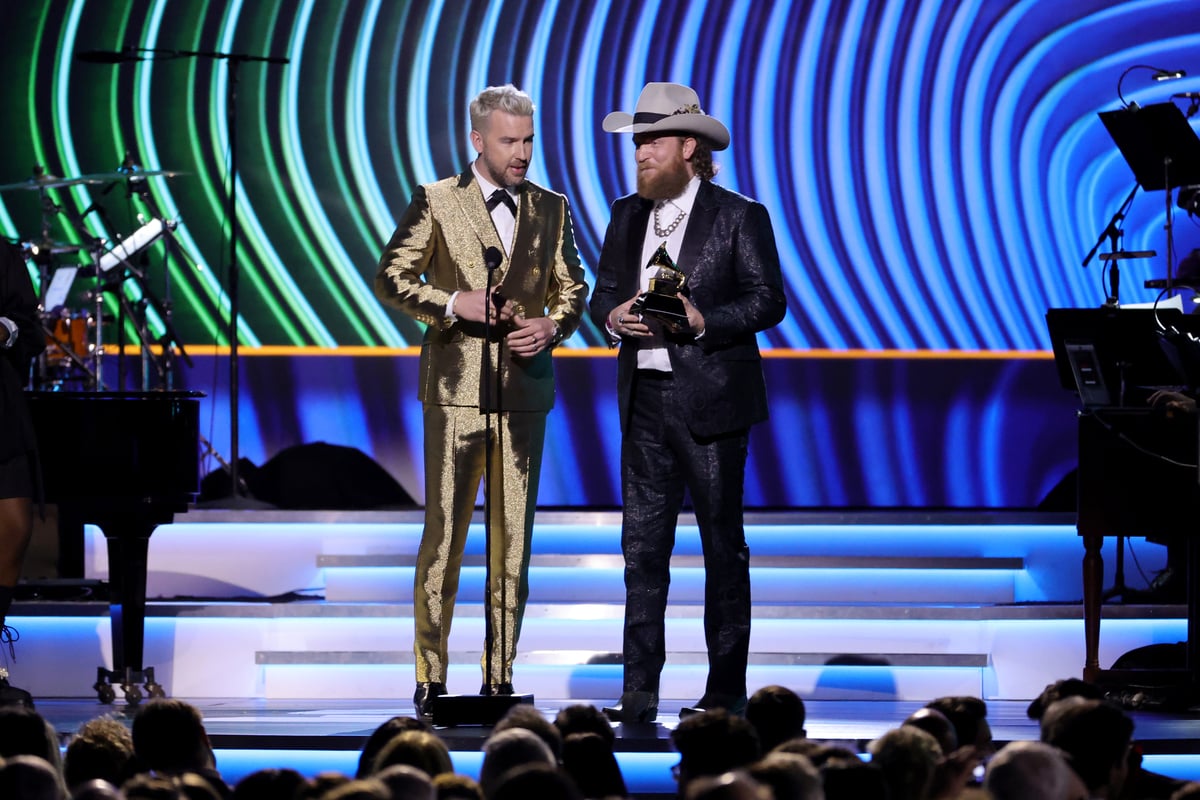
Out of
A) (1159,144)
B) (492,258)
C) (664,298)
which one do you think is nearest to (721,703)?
(664,298)

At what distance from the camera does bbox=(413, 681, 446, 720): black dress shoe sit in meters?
4.84

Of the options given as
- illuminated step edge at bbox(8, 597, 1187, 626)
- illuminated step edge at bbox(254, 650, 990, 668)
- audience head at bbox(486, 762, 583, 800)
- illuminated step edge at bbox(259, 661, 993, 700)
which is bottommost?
illuminated step edge at bbox(259, 661, 993, 700)

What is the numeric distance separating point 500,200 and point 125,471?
5.47 ft

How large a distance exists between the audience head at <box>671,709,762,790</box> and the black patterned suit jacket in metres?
1.76

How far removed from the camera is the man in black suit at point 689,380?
476 cm

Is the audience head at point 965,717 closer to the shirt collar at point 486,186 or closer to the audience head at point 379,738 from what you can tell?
the audience head at point 379,738

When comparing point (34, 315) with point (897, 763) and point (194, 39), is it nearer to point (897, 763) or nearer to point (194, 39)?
point (897, 763)

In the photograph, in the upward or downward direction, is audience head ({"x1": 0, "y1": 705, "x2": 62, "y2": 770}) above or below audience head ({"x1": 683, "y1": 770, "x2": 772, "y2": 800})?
below

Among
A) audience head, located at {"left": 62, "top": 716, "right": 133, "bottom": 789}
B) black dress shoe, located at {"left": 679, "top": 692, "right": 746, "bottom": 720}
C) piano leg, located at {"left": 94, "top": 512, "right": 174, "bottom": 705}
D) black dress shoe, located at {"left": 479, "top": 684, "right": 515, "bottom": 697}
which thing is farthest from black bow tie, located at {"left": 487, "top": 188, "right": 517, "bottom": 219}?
audience head, located at {"left": 62, "top": 716, "right": 133, "bottom": 789}

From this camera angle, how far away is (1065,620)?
6.42 metres

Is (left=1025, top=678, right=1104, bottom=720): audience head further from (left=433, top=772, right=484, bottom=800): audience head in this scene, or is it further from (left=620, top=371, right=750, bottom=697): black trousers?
(left=433, top=772, right=484, bottom=800): audience head

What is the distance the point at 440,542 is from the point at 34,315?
4.79 ft

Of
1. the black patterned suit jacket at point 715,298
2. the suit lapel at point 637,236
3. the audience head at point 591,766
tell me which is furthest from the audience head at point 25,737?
the suit lapel at point 637,236

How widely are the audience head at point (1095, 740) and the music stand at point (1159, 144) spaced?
138 inches
